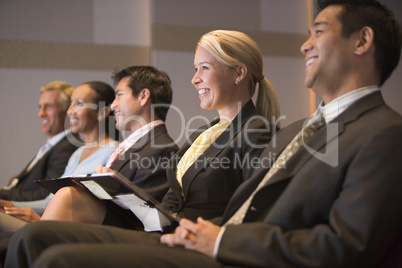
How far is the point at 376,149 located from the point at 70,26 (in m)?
3.89

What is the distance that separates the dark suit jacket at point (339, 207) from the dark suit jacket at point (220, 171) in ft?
1.74

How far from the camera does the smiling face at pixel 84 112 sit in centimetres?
346

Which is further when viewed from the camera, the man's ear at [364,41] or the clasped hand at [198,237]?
the man's ear at [364,41]

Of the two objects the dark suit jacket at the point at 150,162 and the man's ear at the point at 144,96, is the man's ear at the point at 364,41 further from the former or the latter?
the man's ear at the point at 144,96

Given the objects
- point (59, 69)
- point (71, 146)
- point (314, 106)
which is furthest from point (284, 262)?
point (59, 69)

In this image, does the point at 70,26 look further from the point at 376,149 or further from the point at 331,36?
the point at 376,149

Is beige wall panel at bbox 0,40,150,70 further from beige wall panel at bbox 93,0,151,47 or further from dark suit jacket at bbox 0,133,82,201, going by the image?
dark suit jacket at bbox 0,133,82,201

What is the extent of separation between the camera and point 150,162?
98.3 inches

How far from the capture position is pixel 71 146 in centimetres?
377

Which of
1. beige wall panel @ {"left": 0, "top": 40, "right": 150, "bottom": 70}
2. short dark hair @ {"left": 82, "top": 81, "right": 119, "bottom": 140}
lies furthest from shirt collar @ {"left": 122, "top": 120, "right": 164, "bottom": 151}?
beige wall panel @ {"left": 0, "top": 40, "right": 150, "bottom": 70}

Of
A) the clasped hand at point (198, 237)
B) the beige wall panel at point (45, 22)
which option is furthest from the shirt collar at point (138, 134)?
the beige wall panel at point (45, 22)

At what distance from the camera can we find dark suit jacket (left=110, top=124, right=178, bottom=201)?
2.42 metres

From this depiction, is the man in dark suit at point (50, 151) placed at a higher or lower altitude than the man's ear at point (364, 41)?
lower

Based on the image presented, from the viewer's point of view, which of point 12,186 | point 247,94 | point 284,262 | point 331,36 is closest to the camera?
point 284,262
